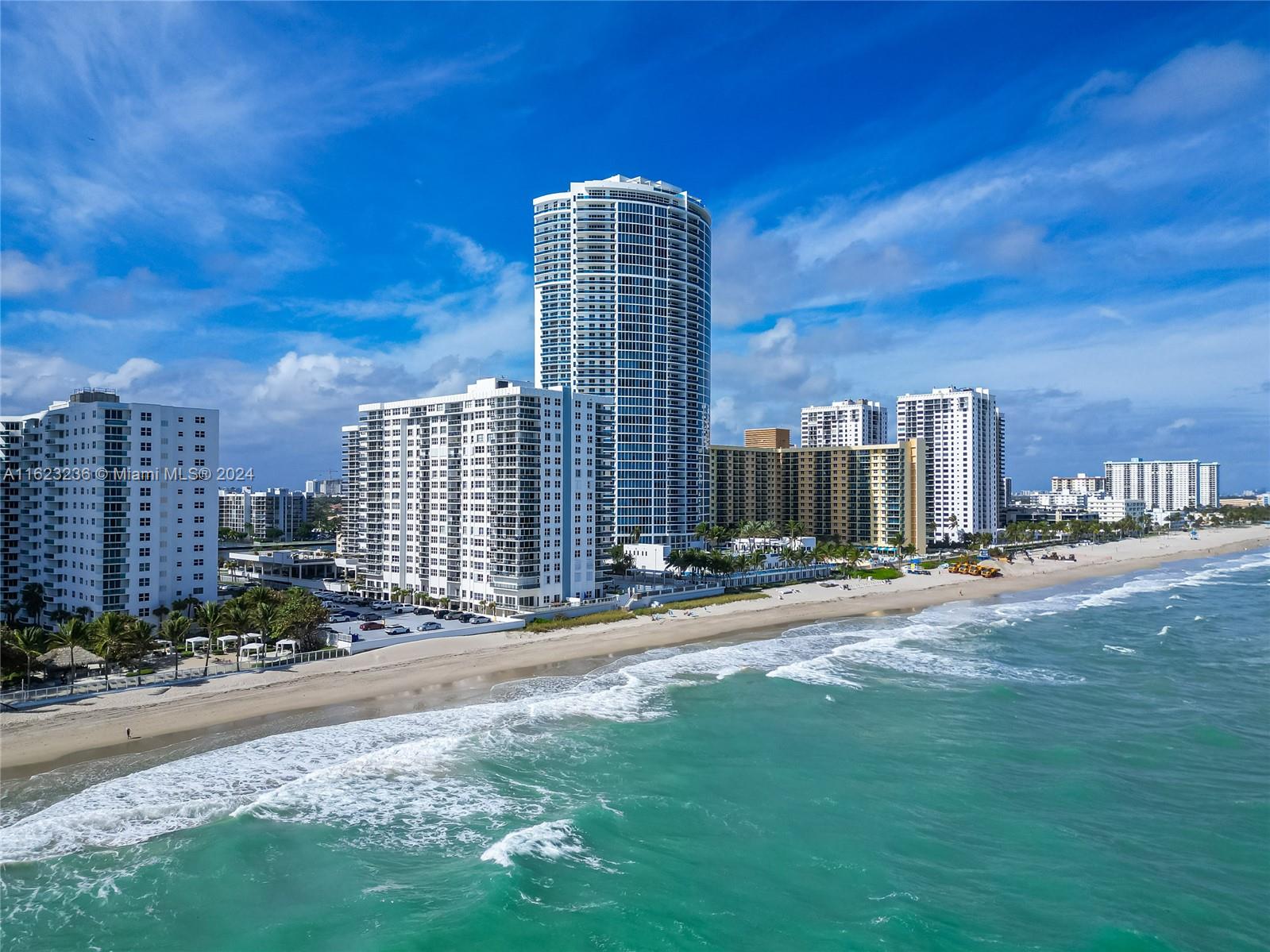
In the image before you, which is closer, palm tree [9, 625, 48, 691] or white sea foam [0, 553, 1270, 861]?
white sea foam [0, 553, 1270, 861]

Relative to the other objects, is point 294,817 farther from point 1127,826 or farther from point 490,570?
point 490,570

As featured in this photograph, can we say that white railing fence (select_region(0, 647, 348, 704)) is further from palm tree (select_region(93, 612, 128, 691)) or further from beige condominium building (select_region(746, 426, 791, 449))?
beige condominium building (select_region(746, 426, 791, 449))

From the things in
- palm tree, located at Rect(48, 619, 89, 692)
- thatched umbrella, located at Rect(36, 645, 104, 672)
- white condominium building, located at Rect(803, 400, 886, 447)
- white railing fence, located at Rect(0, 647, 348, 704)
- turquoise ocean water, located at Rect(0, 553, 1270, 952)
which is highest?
white condominium building, located at Rect(803, 400, 886, 447)

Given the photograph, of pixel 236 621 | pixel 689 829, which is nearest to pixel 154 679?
pixel 236 621

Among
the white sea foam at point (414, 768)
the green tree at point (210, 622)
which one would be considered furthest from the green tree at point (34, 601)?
the white sea foam at point (414, 768)

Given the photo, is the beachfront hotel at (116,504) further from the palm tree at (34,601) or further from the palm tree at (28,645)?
the palm tree at (28,645)

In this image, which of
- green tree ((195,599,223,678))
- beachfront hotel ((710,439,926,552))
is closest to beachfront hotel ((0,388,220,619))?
green tree ((195,599,223,678))
